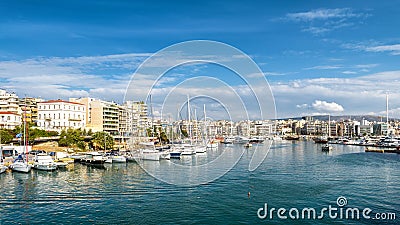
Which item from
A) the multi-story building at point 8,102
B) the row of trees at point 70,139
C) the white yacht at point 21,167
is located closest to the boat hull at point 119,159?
the row of trees at point 70,139

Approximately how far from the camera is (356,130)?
2675 inches

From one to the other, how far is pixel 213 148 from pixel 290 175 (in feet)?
59.1

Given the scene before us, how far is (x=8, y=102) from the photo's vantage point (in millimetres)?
35906

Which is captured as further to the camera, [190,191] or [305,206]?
[190,191]

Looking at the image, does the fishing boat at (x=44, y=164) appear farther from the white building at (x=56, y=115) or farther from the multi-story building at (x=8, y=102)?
the multi-story building at (x=8, y=102)

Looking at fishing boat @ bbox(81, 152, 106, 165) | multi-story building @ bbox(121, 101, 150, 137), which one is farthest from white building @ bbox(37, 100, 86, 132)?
fishing boat @ bbox(81, 152, 106, 165)

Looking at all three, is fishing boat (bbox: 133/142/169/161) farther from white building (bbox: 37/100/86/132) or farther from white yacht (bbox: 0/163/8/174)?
white building (bbox: 37/100/86/132)

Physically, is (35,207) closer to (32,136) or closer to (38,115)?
(32,136)

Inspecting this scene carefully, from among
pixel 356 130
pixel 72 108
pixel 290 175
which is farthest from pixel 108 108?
pixel 356 130

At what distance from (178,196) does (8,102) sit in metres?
31.0

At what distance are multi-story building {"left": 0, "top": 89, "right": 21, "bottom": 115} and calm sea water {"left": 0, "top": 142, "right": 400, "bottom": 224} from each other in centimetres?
2147

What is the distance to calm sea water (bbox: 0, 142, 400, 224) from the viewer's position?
880 centimetres

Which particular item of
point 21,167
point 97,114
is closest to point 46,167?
point 21,167

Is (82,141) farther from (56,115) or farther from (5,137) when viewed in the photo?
(56,115)
